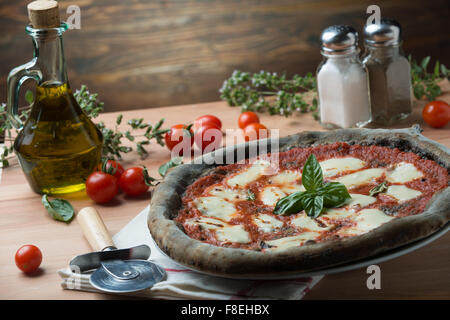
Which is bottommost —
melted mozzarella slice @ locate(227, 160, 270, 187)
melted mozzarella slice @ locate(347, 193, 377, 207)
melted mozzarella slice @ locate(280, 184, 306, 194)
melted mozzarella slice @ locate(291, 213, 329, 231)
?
melted mozzarella slice @ locate(280, 184, 306, 194)

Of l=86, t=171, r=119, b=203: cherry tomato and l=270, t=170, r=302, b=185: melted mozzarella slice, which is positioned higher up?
l=270, t=170, r=302, b=185: melted mozzarella slice

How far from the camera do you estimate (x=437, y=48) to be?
3.14 m

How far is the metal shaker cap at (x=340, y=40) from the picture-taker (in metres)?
2.13

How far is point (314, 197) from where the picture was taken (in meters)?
1.48

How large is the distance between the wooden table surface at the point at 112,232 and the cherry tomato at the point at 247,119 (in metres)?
0.06

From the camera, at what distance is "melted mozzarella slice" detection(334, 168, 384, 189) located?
160 centimetres

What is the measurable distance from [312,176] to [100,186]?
2.11 feet

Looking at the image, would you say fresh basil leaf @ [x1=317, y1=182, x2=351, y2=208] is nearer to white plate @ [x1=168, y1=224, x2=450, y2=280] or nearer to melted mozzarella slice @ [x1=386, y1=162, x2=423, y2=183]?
melted mozzarella slice @ [x1=386, y1=162, x2=423, y2=183]

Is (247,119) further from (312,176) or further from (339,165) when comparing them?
(312,176)

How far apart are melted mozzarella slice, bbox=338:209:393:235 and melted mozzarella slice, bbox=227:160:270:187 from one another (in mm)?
375

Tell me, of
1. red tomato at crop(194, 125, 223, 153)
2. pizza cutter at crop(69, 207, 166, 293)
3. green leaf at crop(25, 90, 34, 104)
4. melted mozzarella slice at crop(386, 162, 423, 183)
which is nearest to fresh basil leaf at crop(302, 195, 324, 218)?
melted mozzarella slice at crop(386, 162, 423, 183)

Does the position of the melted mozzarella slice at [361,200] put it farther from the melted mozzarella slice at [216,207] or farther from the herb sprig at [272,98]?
the herb sprig at [272,98]

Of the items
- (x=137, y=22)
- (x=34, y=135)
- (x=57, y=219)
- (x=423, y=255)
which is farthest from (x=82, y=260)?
(x=137, y=22)

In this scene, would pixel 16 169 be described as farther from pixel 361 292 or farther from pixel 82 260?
pixel 361 292
